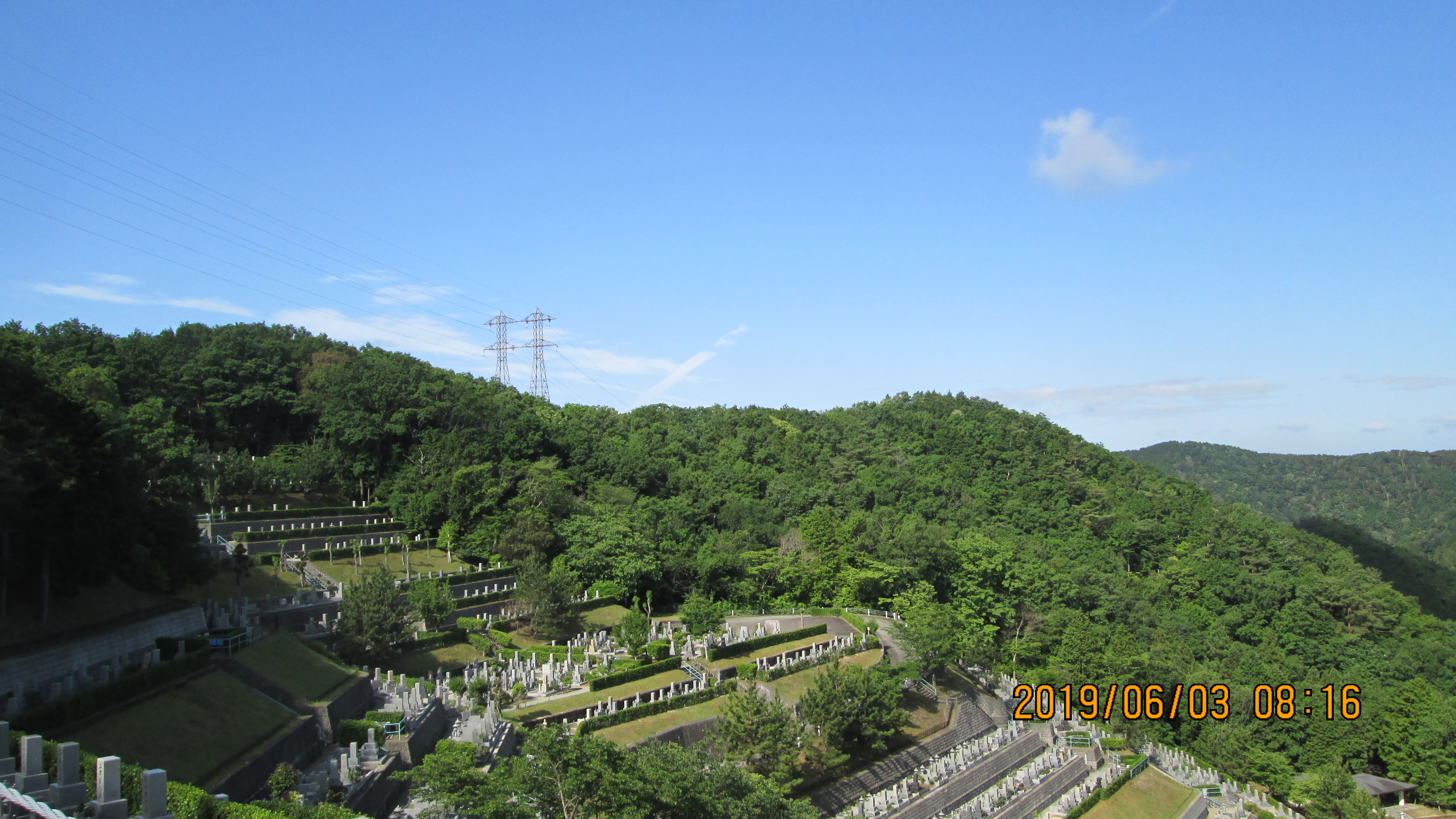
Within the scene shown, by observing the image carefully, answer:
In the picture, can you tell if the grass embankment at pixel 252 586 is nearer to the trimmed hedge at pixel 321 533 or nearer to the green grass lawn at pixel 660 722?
the trimmed hedge at pixel 321 533

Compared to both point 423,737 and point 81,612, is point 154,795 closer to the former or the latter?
point 423,737

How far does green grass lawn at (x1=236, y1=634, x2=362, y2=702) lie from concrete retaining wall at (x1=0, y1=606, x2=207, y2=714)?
2202 millimetres

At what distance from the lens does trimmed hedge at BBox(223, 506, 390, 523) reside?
39719 millimetres

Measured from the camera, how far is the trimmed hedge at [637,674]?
29609mm

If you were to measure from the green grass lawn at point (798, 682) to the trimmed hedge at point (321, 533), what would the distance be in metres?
19.8

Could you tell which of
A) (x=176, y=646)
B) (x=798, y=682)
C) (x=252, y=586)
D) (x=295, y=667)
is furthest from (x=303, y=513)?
(x=798, y=682)

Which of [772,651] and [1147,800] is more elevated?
[772,651]

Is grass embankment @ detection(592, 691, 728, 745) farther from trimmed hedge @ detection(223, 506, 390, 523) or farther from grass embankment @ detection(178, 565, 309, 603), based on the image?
trimmed hedge @ detection(223, 506, 390, 523)

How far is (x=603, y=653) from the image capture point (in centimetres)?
3409

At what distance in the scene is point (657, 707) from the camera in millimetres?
28797

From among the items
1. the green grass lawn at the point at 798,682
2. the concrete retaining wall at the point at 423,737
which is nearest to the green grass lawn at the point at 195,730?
the concrete retaining wall at the point at 423,737

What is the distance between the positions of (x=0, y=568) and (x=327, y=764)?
826 cm

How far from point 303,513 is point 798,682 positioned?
2475cm
